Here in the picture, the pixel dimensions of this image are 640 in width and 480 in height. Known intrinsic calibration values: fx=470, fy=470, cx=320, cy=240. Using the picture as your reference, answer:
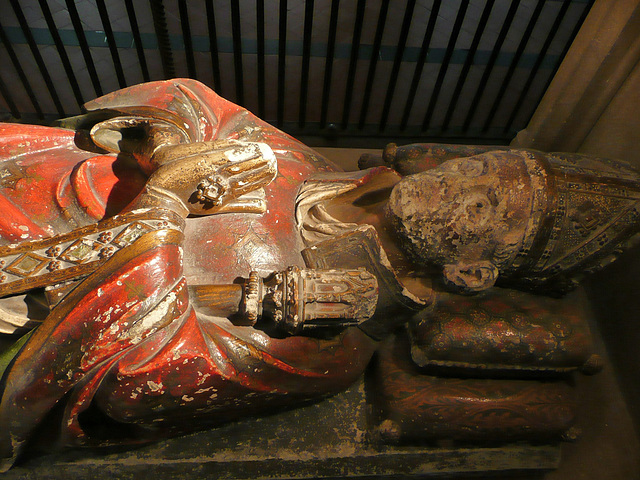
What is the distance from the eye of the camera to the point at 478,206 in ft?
5.31

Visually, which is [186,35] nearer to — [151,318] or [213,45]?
[213,45]

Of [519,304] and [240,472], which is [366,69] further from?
[240,472]

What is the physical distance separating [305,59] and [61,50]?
4.86ft

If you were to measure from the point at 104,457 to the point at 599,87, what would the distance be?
2.77m

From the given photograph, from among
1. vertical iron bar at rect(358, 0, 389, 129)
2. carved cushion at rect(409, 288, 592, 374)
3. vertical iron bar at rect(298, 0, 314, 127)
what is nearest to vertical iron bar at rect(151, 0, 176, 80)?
vertical iron bar at rect(298, 0, 314, 127)

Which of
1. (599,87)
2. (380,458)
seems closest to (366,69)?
(599,87)

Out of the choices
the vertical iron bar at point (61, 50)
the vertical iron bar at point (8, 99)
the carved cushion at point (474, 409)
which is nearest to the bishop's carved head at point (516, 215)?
the carved cushion at point (474, 409)

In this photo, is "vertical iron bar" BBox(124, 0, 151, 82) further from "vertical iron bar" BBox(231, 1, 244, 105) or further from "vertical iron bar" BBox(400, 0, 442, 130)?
"vertical iron bar" BBox(400, 0, 442, 130)

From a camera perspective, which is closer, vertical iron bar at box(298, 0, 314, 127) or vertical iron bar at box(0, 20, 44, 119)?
vertical iron bar at box(298, 0, 314, 127)

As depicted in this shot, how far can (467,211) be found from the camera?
1.61m

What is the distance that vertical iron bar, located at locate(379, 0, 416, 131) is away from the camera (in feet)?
8.72

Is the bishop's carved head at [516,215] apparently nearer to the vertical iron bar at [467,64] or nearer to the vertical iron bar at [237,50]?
the vertical iron bar at [467,64]

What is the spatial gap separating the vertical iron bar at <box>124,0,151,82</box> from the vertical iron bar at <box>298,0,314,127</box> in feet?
3.25

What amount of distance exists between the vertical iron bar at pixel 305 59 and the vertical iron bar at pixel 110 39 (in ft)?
3.73
